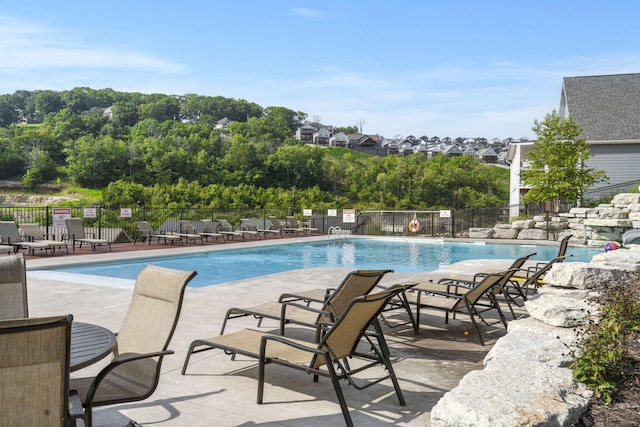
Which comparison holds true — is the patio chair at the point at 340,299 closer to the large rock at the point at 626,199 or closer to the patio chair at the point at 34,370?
the patio chair at the point at 34,370

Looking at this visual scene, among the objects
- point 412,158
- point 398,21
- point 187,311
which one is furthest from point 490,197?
point 187,311

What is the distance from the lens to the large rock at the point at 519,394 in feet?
8.36

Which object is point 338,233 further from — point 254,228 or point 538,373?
point 538,373

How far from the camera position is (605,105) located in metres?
26.6

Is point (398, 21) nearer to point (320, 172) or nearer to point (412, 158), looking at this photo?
point (320, 172)

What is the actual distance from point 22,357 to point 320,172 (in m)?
65.7

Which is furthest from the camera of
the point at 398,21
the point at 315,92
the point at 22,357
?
the point at 315,92

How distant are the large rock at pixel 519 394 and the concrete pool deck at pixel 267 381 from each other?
605 millimetres

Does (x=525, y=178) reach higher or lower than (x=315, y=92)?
lower

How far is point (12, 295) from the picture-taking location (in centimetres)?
343

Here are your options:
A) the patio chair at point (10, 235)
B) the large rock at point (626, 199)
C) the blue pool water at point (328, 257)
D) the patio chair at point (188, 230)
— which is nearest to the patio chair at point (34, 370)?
the blue pool water at point (328, 257)

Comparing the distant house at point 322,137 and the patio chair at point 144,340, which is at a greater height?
the distant house at point 322,137

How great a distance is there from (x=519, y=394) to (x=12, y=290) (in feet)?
9.94

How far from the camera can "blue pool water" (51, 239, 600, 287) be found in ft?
42.3
